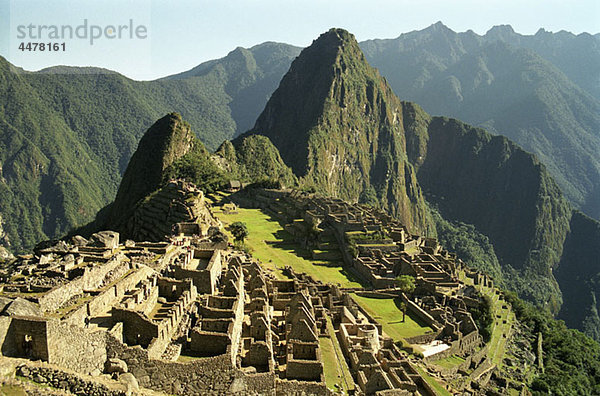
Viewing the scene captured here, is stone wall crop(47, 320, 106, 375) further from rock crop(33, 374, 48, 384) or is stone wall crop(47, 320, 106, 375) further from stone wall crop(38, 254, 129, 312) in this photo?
stone wall crop(38, 254, 129, 312)

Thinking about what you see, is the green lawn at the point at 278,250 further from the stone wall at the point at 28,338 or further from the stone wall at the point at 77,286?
the stone wall at the point at 28,338

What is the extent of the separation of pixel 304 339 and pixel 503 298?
64.0 metres

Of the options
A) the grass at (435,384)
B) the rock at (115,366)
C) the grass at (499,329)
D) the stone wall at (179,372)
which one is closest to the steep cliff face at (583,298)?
the grass at (499,329)

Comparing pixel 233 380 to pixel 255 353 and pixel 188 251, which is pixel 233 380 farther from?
pixel 188 251

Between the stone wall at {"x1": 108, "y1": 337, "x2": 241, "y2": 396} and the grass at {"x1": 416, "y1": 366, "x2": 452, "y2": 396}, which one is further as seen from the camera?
the grass at {"x1": 416, "y1": 366, "x2": 452, "y2": 396}

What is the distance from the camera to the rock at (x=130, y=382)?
1324 centimetres

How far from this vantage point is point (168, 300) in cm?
2092

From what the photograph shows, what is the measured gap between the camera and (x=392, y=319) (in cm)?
4134

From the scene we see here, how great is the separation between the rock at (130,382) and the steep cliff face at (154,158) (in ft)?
279

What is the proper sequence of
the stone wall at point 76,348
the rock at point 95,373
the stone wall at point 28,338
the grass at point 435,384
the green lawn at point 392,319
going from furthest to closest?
the green lawn at point 392,319 → the grass at point 435,384 → the rock at point 95,373 → the stone wall at point 76,348 → the stone wall at point 28,338

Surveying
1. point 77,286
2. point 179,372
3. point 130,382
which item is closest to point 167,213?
point 77,286

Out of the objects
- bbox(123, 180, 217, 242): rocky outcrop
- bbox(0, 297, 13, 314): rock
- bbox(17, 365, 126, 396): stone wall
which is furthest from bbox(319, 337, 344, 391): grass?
bbox(123, 180, 217, 242): rocky outcrop

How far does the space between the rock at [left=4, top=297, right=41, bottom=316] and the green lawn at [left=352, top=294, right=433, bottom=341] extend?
90.5 feet

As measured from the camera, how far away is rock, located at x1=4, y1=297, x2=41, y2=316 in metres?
13.1
